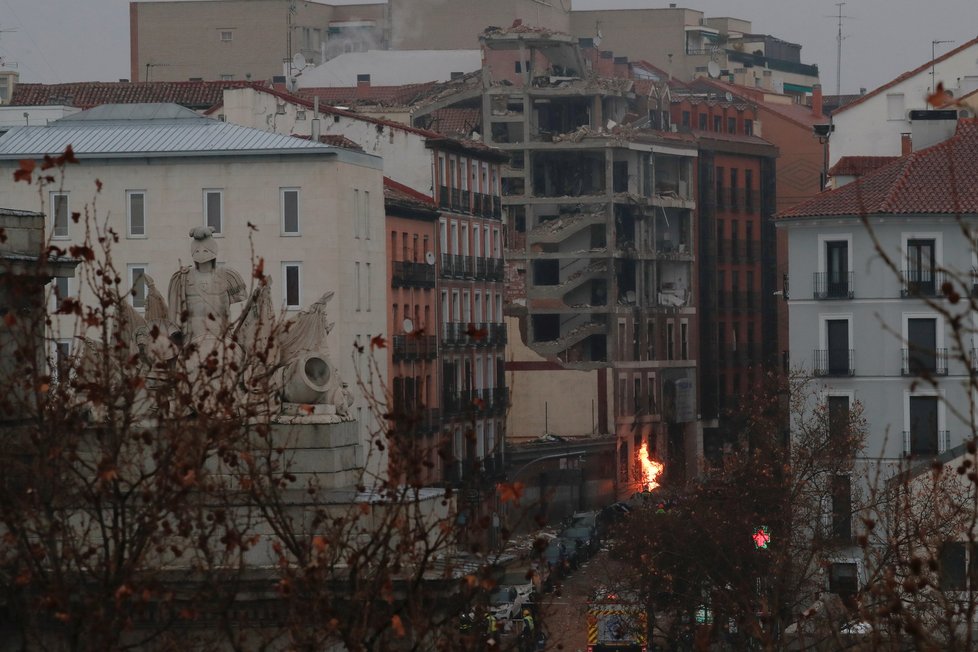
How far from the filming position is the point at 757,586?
58250 mm

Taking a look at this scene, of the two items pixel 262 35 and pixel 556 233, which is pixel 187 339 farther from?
pixel 262 35

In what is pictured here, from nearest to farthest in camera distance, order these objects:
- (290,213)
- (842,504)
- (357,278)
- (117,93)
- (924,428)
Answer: (842,504)
(924,428)
(290,213)
(357,278)
(117,93)

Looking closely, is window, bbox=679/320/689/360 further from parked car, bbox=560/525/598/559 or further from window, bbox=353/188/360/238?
window, bbox=353/188/360/238

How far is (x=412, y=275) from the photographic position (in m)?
94.0

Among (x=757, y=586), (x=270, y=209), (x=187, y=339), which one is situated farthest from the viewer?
(x=270, y=209)

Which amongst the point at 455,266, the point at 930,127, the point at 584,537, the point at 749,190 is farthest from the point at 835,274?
the point at 749,190

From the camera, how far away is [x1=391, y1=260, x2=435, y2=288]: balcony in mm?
92062

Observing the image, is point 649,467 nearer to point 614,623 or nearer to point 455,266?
point 455,266

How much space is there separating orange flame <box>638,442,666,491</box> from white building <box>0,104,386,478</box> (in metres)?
33.3

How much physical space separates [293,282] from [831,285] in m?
17.7

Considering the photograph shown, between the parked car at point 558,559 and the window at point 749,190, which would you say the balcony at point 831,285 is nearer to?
the parked car at point 558,559

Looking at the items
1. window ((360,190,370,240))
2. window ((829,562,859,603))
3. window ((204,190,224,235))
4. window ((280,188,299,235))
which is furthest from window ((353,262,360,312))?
window ((829,562,859,603))

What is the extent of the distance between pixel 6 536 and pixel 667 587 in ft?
115

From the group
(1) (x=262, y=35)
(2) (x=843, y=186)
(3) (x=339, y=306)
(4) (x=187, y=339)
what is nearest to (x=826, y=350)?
(2) (x=843, y=186)
